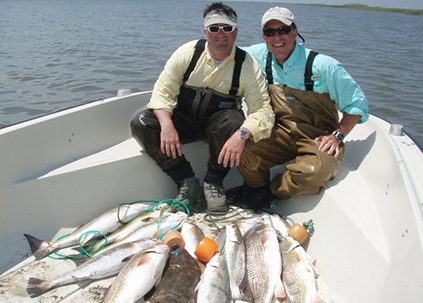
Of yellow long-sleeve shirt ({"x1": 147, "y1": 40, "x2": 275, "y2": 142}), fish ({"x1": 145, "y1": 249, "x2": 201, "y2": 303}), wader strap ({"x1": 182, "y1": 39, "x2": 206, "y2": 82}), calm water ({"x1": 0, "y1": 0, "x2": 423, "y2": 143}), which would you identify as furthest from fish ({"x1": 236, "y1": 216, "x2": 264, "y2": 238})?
calm water ({"x1": 0, "y1": 0, "x2": 423, "y2": 143})

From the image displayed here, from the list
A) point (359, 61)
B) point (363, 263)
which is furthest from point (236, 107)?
point (359, 61)

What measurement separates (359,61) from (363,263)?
47.7 ft

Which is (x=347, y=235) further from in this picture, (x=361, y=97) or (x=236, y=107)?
(x=236, y=107)

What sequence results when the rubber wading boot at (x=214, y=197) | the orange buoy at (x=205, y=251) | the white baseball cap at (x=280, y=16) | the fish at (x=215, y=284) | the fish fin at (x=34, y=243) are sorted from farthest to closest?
the rubber wading boot at (x=214, y=197) < the white baseball cap at (x=280, y=16) < the fish fin at (x=34, y=243) < the orange buoy at (x=205, y=251) < the fish at (x=215, y=284)

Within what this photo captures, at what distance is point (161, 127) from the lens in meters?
3.59

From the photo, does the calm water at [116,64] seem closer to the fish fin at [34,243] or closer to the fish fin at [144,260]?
the fish fin at [34,243]

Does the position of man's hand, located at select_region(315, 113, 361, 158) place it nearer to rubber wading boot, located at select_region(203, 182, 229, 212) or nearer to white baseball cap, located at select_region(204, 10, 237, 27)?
rubber wading boot, located at select_region(203, 182, 229, 212)

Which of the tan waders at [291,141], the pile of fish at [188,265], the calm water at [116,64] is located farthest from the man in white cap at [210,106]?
the calm water at [116,64]

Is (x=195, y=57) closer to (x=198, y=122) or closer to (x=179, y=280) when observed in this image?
(x=198, y=122)

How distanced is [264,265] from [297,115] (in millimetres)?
1573

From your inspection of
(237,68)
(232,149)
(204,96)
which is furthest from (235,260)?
(237,68)

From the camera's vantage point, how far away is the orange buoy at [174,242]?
3.05 meters

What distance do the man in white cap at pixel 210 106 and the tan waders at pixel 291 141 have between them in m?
0.21

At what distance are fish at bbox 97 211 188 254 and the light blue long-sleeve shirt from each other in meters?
1.76
